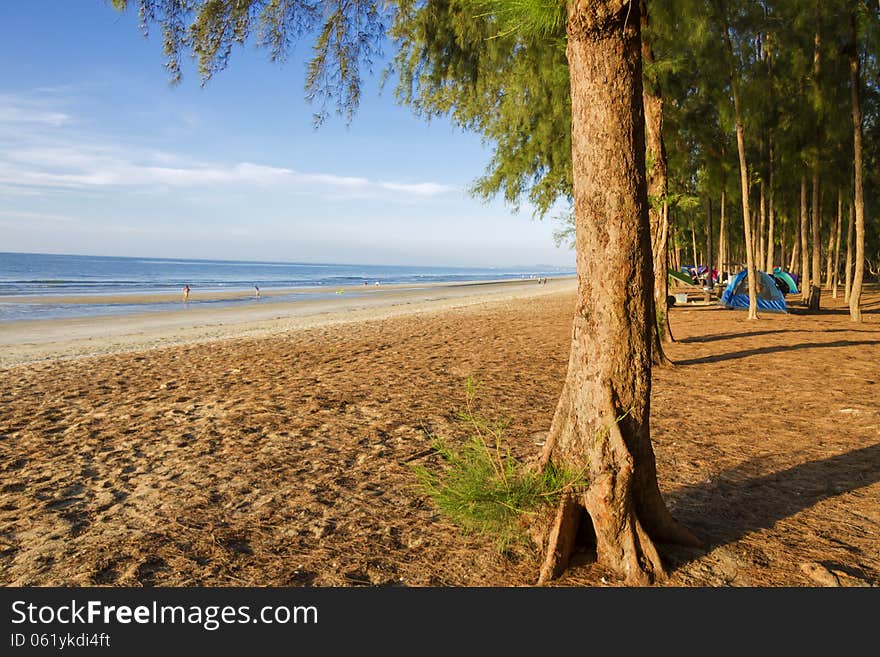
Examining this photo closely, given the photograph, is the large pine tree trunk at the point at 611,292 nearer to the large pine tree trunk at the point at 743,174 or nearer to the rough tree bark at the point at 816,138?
the large pine tree trunk at the point at 743,174

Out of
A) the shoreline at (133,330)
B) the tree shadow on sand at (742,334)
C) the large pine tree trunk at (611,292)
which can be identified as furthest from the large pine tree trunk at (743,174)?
the shoreline at (133,330)

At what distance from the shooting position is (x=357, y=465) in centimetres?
457

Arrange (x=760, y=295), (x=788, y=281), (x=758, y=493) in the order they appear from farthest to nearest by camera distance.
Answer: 1. (x=788, y=281)
2. (x=760, y=295)
3. (x=758, y=493)

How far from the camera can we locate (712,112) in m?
16.0

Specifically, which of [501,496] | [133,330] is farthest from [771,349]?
[133,330]

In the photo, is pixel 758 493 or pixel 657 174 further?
pixel 657 174

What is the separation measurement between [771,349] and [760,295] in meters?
8.45

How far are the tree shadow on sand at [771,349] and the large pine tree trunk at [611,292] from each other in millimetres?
6533

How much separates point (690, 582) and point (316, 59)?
4.28 metres

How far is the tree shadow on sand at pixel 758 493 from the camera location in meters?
3.41

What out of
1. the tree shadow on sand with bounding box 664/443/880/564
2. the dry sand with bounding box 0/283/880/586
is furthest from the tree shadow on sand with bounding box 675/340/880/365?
the tree shadow on sand with bounding box 664/443/880/564

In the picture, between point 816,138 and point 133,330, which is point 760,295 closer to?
point 816,138

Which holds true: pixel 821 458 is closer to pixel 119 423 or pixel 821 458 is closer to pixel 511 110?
pixel 119 423

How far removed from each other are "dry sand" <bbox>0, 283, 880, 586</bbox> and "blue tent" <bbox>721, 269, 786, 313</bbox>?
794cm
